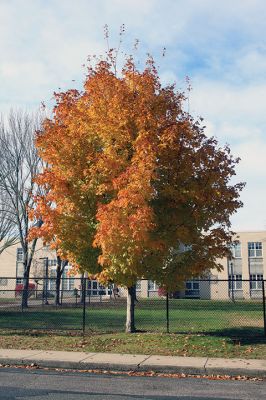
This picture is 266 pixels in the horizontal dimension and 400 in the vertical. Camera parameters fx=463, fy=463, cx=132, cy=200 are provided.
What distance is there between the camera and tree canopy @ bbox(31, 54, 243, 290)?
554 inches

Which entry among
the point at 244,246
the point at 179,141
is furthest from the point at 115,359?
the point at 244,246

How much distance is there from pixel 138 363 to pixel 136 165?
545cm

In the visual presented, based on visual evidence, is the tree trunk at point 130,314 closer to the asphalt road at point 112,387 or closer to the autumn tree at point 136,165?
the autumn tree at point 136,165

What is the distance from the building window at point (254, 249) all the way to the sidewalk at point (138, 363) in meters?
56.5

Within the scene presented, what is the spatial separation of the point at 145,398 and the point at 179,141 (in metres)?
8.51

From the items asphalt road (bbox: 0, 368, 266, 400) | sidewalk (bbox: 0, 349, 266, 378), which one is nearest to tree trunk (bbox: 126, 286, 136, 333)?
sidewalk (bbox: 0, 349, 266, 378)

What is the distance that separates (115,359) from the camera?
11.6 m

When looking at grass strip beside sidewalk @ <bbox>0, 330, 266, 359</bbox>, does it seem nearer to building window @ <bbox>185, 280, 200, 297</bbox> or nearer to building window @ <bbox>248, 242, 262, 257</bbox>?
building window @ <bbox>185, 280, 200, 297</bbox>

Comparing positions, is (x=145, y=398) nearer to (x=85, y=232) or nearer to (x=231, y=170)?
(x=85, y=232)

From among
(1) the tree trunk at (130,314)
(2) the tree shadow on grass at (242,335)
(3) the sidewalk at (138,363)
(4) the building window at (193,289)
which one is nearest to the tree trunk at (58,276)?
(1) the tree trunk at (130,314)

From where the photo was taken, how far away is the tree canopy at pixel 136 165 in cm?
1406

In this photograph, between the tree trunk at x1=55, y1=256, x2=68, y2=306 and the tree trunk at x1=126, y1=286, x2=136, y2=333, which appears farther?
the tree trunk at x1=55, y1=256, x2=68, y2=306

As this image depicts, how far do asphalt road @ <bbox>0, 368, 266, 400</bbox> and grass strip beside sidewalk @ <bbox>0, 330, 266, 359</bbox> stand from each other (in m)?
2.69

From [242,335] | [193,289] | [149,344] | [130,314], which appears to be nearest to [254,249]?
[193,289]
